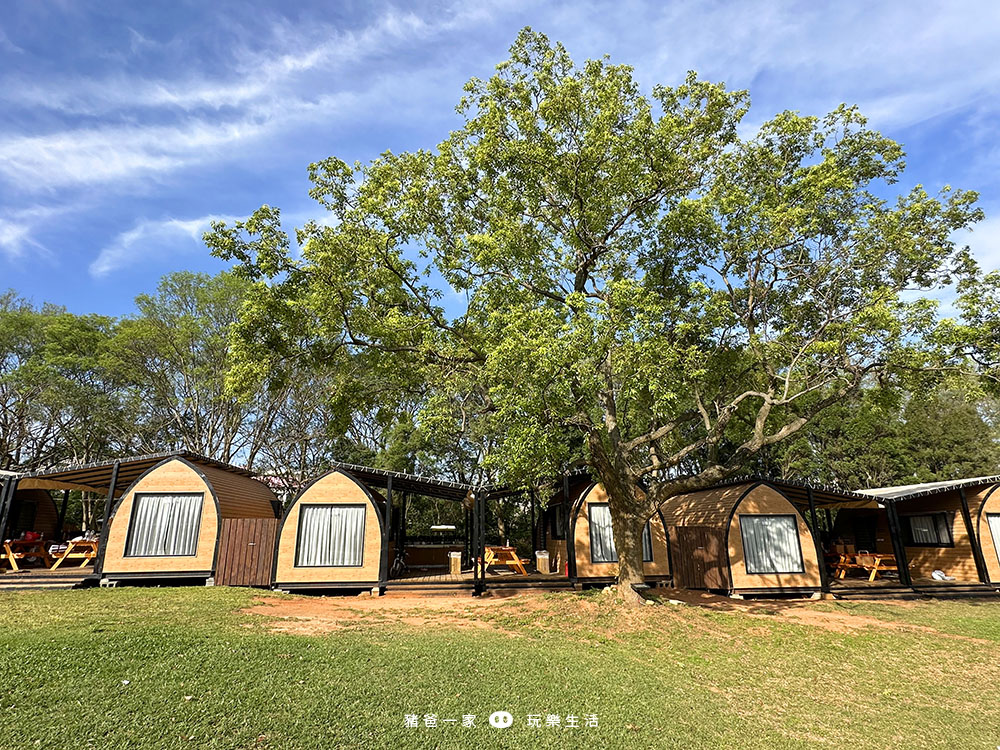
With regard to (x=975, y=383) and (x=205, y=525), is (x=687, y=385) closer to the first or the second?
(x=975, y=383)

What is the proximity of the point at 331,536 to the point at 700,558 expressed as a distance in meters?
12.0

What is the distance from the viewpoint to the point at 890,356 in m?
13.6

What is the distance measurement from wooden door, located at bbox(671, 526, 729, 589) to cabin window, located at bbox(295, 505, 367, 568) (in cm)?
1043

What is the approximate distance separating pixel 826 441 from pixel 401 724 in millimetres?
37953

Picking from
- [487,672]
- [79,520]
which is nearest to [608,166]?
[487,672]

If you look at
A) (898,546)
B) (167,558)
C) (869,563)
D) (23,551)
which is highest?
(23,551)

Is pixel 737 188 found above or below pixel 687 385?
above

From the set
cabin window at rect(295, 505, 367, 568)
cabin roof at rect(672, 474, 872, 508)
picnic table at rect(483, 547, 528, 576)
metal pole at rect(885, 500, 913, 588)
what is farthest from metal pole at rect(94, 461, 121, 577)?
metal pole at rect(885, 500, 913, 588)

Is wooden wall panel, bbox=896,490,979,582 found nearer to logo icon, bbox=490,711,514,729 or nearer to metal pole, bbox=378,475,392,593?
metal pole, bbox=378,475,392,593

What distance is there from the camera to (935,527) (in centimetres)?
2048

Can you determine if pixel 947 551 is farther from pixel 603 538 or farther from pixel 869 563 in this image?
pixel 603 538

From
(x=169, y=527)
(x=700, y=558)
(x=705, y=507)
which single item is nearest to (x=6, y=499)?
(x=169, y=527)

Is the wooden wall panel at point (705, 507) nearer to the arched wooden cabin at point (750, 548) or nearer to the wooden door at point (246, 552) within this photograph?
the arched wooden cabin at point (750, 548)

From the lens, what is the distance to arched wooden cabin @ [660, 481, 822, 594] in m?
17.2
